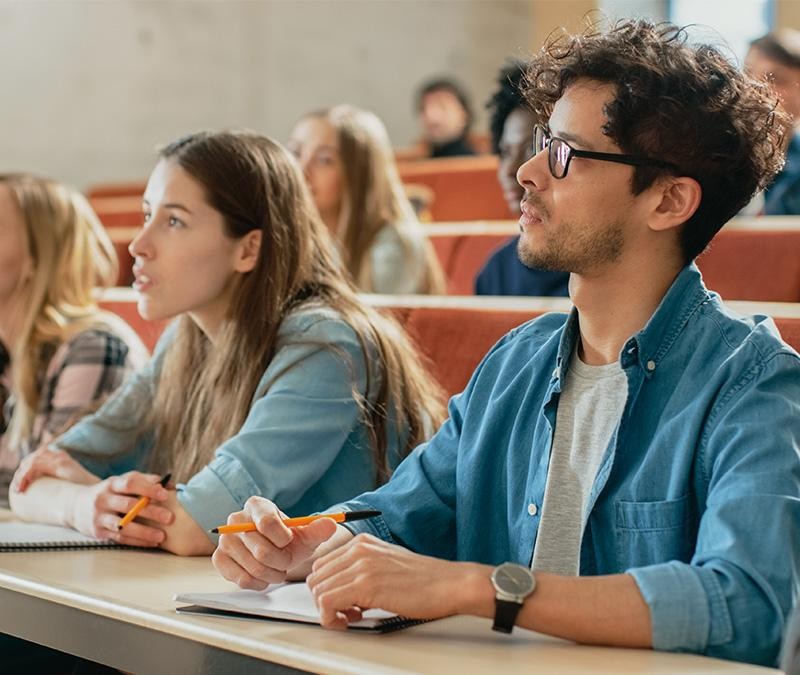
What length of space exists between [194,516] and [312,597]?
44 cm

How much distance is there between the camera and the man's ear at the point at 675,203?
1.48 metres

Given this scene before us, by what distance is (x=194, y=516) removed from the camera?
5.91 feet

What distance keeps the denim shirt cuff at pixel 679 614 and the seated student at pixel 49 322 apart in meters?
1.52

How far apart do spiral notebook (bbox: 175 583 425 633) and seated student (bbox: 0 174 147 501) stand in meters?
1.18

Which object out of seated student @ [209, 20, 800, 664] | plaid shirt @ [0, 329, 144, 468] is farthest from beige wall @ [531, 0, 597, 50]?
seated student @ [209, 20, 800, 664]

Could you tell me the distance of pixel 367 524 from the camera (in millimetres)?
1561

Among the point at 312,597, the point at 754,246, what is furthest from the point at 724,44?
the point at 754,246

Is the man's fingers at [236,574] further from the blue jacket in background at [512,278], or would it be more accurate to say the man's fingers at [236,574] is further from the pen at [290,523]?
the blue jacket in background at [512,278]

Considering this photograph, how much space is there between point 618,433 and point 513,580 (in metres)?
0.26

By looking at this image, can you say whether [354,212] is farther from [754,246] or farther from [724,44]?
[724,44]

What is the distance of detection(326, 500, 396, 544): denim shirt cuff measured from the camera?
1.54 m

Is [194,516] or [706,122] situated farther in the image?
[194,516]

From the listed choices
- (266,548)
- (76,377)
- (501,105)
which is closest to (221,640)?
(266,548)

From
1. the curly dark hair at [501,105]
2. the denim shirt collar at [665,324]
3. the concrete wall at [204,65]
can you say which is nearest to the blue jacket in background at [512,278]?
the curly dark hair at [501,105]
